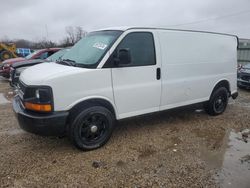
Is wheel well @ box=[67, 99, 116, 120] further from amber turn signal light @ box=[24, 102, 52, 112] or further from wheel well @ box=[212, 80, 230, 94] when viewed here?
wheel well @ box=[212, 80, 230, 94]

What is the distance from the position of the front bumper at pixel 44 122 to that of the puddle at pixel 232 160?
2.35 m

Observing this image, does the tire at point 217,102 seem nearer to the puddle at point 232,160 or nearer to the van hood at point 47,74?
the puddle at point 232,160

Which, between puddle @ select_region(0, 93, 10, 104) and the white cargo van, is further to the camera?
puddle @ select_region(0, 93, 10, 104)

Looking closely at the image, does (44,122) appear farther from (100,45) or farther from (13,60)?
(13,60)

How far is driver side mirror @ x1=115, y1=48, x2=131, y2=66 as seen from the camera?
12.3 ft

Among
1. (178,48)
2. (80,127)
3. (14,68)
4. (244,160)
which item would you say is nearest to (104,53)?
(80,127)

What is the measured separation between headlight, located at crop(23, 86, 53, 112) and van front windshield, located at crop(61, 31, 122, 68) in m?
0.77

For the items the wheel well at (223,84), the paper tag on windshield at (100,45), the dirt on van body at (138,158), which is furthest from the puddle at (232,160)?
the paper tag on windshield at (100,45)

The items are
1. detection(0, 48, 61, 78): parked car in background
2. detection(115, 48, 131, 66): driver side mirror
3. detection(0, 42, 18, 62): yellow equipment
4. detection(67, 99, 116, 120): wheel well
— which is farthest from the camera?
detection(0, 42, 18, 62): yellow equipment

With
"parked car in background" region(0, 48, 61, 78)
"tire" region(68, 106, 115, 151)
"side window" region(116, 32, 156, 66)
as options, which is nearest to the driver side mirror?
"side window" region(116, 32, 156, 66)

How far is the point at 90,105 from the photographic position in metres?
3.79

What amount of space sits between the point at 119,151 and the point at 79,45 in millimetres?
2251

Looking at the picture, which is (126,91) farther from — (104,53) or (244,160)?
(244,160)

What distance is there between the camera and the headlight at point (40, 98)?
3.33 metres
